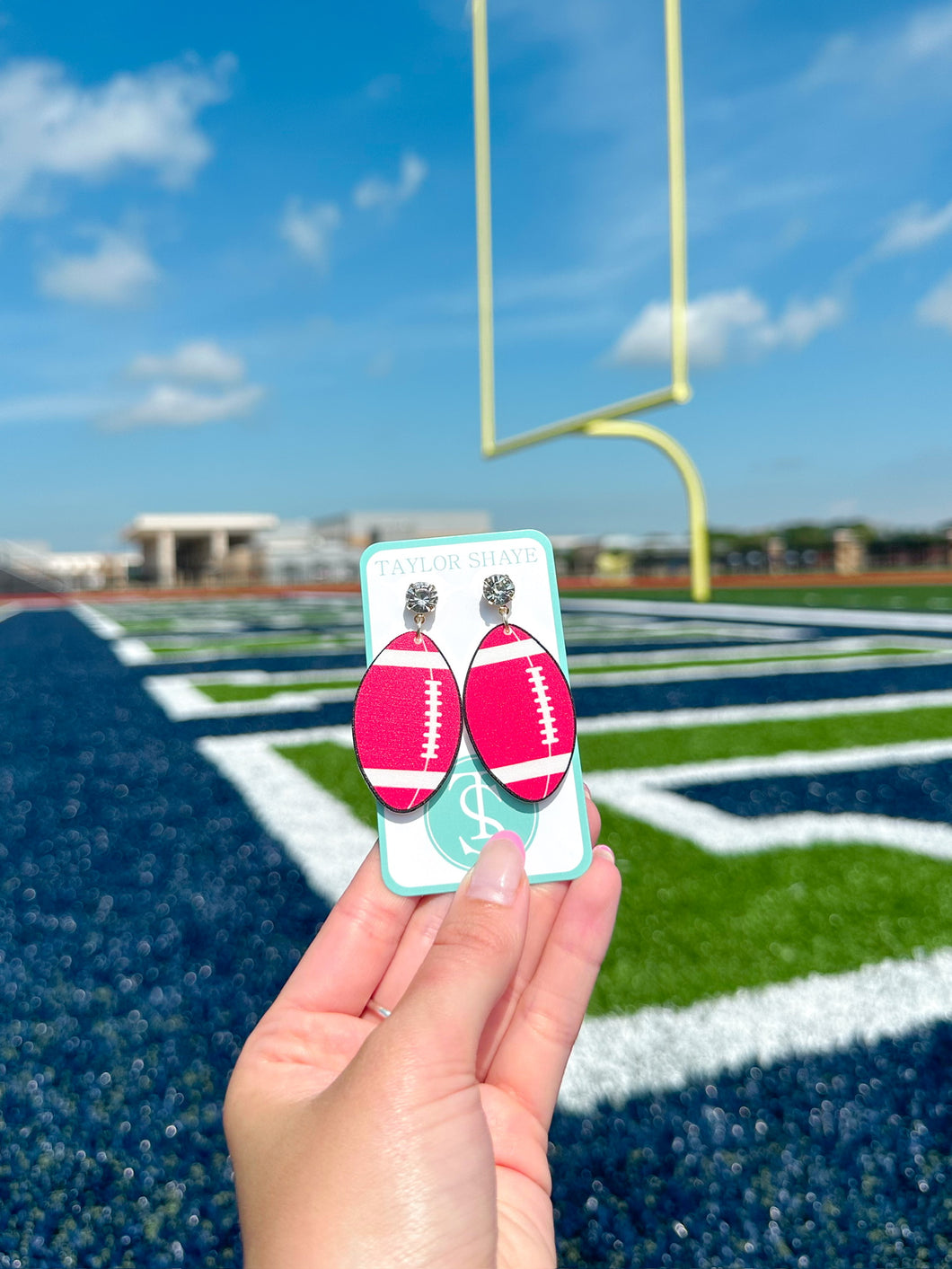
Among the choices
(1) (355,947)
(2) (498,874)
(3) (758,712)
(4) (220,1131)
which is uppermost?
(2) (498,874)

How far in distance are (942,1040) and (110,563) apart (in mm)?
61050

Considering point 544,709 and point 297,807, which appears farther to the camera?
point 297,807

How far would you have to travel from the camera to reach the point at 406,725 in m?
0.95

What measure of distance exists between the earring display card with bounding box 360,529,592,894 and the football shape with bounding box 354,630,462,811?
0.02 m

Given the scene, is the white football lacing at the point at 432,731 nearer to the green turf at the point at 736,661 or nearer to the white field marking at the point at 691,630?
the green turf at the point at 736,661

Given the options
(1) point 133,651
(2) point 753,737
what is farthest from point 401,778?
(1) point 133,651

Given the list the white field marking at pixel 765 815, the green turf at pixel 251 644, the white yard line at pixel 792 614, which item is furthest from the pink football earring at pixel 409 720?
the white yard line at pixel 792 614

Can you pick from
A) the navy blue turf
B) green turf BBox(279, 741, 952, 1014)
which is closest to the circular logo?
the navy blue turf

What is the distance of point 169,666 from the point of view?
6.62 metres

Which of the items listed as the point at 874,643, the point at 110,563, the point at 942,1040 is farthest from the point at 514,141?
the point at 110,563

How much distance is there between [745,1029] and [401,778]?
2.75 feet

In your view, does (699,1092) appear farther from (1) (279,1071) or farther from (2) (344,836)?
(2) (344,836)

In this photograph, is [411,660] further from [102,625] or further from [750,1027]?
[102,625]

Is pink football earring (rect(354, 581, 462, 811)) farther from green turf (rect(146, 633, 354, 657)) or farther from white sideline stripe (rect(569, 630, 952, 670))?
green turf (rect(146, 633, 354, 657))
